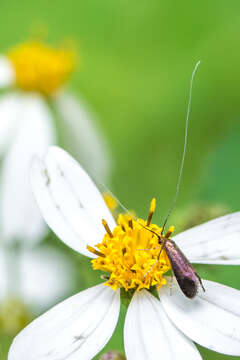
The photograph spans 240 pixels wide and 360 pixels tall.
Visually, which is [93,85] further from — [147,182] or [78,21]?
[147,182]

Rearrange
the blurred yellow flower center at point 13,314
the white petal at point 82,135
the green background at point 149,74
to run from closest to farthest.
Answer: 1. the blurred yellow flower center at point 13,314
2. the white petal at point 82,135
3. the green background at point 149,74

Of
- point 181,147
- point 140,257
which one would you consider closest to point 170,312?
point 140,257

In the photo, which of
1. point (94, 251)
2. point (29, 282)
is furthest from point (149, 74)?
point (94, 251)

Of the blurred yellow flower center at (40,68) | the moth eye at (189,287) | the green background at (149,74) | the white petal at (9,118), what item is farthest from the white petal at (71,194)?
the blurred yellow flower center at (40,68)

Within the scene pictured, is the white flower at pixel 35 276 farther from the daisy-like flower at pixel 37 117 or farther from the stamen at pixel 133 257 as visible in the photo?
the stamen at pixel 133 257

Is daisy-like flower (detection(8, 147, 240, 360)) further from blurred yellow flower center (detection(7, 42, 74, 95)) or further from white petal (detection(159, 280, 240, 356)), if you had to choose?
blurred yellow flower center (detection(7, 42, 74, 95))

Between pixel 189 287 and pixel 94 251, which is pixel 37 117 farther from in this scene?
pixel 189 287
